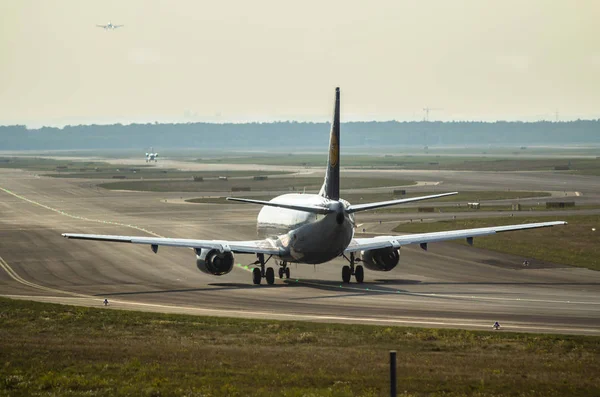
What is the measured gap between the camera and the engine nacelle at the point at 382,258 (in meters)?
65.6

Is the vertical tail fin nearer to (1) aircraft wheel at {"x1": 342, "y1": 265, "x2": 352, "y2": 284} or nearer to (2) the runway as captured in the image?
(1) aircraft wheel at {"x1": 342, "y1": 265, "x2": 352, "y2": 284}

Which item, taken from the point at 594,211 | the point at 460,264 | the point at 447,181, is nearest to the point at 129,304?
the point at 460,264

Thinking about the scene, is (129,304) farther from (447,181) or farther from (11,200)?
(447,181)

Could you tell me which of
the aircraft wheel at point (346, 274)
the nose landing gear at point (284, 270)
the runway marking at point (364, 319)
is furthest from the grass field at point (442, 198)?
the runway marking at point (364, 319)

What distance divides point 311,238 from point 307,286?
538 cm

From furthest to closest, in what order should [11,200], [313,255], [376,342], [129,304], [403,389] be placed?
1. [11,200]
2. [313,255]
3. [129,304]
4. [376,342]
5. [403,389]

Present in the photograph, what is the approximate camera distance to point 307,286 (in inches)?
2520

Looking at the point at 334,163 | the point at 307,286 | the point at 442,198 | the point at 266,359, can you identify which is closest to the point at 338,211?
the point at 334,163

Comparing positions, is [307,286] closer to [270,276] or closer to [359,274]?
[270,276]

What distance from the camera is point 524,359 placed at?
35.1 metres

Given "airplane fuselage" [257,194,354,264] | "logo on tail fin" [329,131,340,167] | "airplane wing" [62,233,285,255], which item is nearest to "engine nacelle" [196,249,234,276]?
"airplane wing" [62,233,285,255]

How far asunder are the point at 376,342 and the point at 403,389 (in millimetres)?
11851

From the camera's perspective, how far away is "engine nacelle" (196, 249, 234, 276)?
6175 centimetres

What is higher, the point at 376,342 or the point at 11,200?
the point at 11,200
